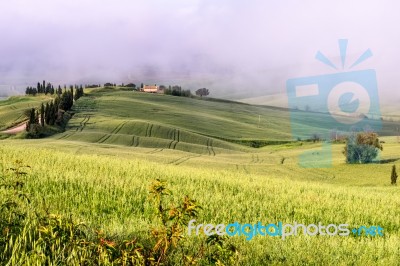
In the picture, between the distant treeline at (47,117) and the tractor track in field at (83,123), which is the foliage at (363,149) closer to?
the tractor track in field at (83,123)

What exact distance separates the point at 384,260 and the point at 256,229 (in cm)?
242

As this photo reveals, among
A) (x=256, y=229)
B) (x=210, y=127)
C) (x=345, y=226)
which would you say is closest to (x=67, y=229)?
(x=256, y=229)

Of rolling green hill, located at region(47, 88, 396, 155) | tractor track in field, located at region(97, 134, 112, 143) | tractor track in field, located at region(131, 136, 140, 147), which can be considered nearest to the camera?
tractor track in field, located at region(97, 134, 112, 143)

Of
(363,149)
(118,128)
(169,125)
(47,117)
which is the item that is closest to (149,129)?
(118,128)

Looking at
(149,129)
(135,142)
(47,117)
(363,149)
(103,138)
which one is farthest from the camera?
(149,129)

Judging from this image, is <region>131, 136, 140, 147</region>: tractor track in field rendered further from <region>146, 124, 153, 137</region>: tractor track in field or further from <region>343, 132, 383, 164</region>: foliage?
<region>343, 132, 383, 164</region>: foliage

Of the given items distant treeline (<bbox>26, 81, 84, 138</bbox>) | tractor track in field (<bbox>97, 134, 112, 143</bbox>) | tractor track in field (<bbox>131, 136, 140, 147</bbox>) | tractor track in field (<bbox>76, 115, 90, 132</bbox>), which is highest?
distant treeline (<bbox>26, 81, 84, 138</bbox>)

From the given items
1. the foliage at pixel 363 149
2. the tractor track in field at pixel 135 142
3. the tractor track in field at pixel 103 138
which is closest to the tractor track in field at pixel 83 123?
the tractor track in field at pixel 103 138

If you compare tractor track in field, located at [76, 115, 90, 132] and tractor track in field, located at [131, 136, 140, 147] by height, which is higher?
tractor track in field, located at [76, 115, 90, 132]

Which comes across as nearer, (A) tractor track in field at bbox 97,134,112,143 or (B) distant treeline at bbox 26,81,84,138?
(A) tractor track in field at bbox 97,134,112,143

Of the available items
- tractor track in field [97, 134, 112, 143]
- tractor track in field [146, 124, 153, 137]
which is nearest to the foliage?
tractor track in field [97, 134, 112, 143]

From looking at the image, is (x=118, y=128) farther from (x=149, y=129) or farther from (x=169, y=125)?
(x=169, y=125)

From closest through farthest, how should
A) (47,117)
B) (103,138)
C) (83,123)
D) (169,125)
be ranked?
(103,138) < (47,117) < (83,123) < (169,125)

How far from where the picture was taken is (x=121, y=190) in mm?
10383
